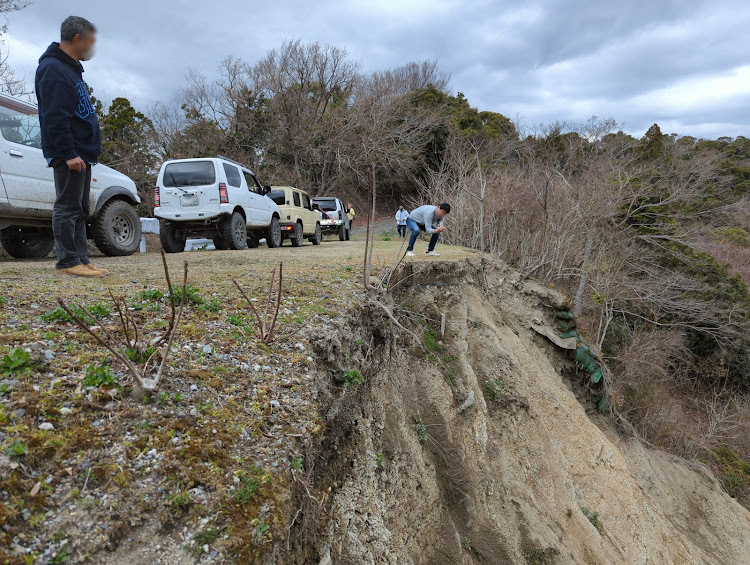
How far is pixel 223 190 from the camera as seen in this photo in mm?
9391

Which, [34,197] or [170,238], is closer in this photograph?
[34,197]

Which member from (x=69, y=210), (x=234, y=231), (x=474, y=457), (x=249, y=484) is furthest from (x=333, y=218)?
(x=249, y=484)

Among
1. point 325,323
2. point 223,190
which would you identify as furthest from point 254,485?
point 223,190

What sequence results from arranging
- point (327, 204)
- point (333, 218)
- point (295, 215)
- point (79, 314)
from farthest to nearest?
point (327, 204) < point (333, 218) < point (295, 215) < point (79, 314)

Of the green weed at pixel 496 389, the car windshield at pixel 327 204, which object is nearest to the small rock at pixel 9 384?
the green weed at pixel 496 389

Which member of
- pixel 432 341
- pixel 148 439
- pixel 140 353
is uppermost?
pixel 140 353

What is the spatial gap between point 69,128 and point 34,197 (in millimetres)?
2481

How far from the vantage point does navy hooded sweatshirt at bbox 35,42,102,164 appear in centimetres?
429

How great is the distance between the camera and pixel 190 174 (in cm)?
945

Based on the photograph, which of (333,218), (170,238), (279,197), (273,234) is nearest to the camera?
(170,238)

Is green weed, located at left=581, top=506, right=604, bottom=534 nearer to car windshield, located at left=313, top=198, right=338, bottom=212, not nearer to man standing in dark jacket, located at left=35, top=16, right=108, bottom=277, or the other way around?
man standing in dark jacket, located at left=35, top=16, right=108, bottom=277

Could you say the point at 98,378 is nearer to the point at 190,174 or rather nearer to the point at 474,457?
the point at 474,457

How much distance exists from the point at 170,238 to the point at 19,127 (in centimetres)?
384

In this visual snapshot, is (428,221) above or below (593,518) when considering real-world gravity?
above
